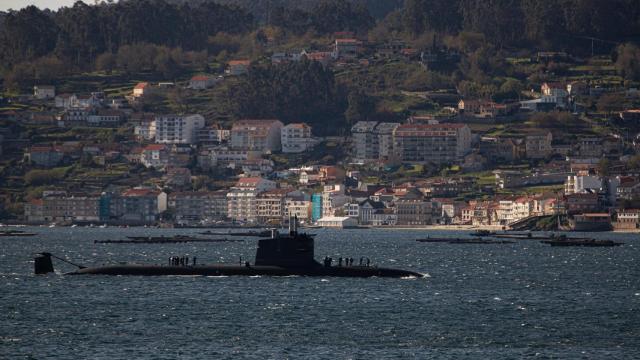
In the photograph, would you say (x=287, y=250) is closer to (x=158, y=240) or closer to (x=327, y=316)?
(x=327, y=316)

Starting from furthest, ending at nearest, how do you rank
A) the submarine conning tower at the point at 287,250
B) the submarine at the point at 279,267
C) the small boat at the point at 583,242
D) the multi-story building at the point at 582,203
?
the multi-story building at the point at 582,203 < the small boat at the point at 583,242 < the submarine at the point at 279,267 < the submarine conning tower at the point at 287,250

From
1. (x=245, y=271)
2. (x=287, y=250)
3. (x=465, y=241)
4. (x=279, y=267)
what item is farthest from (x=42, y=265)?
(x=465, y=241)

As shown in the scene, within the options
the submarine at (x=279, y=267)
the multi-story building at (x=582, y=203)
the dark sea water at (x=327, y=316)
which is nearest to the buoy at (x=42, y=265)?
the submarine at (x=279, y=267)

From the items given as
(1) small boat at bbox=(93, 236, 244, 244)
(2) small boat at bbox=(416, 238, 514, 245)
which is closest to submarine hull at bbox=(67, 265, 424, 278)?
(1) small boat at bbox=(93, 236, 244, 244)

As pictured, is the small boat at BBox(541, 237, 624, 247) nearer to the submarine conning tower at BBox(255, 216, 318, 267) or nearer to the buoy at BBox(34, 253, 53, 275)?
the buoy at BBox(34, 253, 53, 275)

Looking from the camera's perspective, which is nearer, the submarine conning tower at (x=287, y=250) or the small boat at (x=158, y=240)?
the submarine conning tower at (x=287, y=250)

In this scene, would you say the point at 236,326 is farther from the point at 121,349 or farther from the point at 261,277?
the point at 261,277

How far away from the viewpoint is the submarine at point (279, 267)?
7975 centimetres

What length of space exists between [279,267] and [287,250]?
1.78 m

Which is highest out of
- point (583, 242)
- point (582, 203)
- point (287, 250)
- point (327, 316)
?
point (287, 250)

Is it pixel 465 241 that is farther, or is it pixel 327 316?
pixel 465 241

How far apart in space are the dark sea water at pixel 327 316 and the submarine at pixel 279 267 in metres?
0.66

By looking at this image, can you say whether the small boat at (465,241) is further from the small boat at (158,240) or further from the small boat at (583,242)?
the small boat at (158,240)

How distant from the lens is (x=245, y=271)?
83.9 meters
